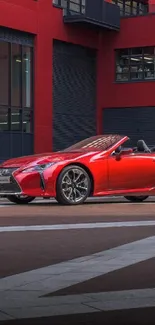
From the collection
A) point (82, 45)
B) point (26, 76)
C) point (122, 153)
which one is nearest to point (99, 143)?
point (122, 153)

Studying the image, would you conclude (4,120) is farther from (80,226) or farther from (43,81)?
(80,226)

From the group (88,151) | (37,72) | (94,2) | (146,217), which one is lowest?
(146,217)

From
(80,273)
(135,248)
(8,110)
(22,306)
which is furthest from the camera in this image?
(8,110)

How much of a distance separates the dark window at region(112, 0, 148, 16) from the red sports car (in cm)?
2525

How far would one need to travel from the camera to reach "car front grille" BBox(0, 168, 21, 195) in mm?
13086

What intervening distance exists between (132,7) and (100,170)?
94.9ft

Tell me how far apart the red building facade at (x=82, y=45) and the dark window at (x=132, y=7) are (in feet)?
12.0

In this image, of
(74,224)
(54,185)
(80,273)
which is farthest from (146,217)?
(80,273)

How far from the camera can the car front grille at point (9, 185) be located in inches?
515

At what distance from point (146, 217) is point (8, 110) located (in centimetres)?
1876

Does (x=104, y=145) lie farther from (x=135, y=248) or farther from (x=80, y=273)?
(x=80, y=273)

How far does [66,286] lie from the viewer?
6121 mm

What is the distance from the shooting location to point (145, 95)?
3456cm

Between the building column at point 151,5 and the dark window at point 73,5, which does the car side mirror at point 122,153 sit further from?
the building column at point 151,5
